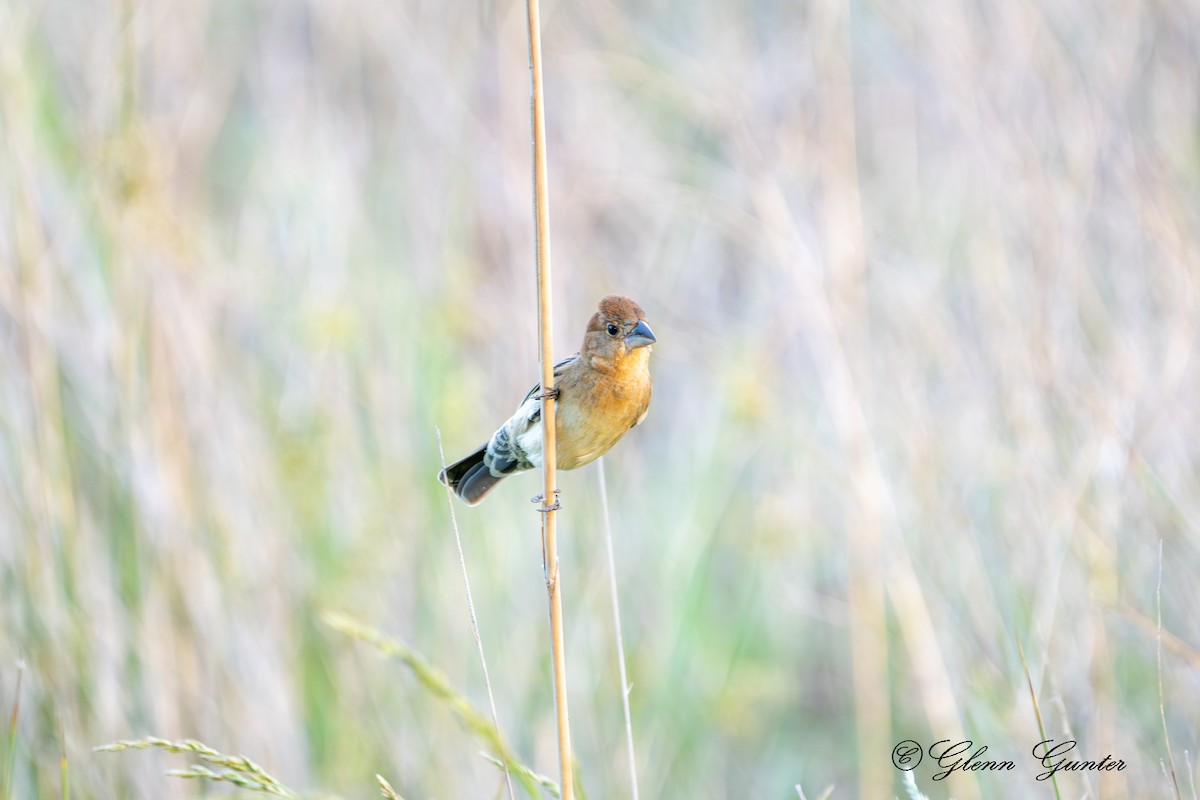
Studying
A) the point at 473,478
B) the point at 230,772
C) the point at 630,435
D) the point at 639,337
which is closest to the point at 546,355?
the point at 639,337

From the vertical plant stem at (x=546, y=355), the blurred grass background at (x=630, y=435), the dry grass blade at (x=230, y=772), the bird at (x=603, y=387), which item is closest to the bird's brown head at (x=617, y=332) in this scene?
the bird at (x=603, y=387)

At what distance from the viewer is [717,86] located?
11.5 feet

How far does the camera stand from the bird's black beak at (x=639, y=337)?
2215 millimetres

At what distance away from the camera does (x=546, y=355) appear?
178 centimetres

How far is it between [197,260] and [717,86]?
1575 mm

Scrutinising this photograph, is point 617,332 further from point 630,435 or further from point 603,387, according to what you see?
point 630,435

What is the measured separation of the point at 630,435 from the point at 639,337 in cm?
198

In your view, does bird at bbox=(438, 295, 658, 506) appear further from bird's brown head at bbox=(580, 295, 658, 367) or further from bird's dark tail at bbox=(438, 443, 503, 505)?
bird's dark tail at bbox=(438, 443, 503, 505)

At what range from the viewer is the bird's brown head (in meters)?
2.24

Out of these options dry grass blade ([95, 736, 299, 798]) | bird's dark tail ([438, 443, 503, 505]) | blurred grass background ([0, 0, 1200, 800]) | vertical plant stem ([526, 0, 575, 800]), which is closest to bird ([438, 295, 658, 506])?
bird's dark tail ([438, 443, 503, 505])

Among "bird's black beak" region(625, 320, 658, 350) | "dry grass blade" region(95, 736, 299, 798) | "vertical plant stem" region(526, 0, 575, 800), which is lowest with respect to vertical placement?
"dry grass blade" region(95, 736, 299, 798)

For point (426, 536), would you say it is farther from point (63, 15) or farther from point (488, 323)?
point (63, 15)

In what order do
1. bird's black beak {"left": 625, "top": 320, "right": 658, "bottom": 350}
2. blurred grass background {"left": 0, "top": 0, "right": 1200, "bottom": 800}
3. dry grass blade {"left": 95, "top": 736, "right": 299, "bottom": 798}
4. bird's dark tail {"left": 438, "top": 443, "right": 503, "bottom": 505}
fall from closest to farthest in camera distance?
1. dry grass blade {"left": 95, "top": 736, "right": 299, "bottom": 798}
2. bird's black beak {"left": 625, "top": 320, "right": 658, "bottom": 350}
3. bird's dark tail {"left": 438, "top": 443, "right": 503, "bottom": 505}
4. blurred grass background {"left": 0, "top": 0, "right": 1200, "bottom": 800}

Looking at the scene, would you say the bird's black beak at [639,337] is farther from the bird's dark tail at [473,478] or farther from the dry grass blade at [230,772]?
the dry grass blade at [230,772]
